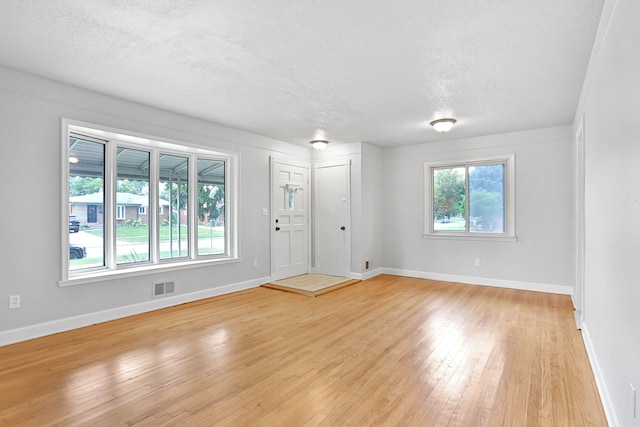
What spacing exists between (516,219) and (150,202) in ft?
18.1

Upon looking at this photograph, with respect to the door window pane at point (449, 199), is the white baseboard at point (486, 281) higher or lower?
lower

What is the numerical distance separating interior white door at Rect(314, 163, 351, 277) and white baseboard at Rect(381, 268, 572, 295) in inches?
39.1

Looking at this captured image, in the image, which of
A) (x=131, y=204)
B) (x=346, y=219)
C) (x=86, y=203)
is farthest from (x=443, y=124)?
(x=86, y=203)

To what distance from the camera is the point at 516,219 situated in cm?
539

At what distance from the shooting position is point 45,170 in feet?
11.1

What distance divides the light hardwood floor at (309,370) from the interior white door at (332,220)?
7.18 ft

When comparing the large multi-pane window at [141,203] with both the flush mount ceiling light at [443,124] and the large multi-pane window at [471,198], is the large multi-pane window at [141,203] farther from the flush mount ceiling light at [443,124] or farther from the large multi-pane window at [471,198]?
the large multi-pane window at [471,198]

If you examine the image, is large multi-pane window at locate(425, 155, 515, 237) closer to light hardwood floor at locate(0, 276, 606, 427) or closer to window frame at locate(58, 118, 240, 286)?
light hardwood floor at locate(0, 276, 606, 427)

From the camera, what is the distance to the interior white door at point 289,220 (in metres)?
5.99

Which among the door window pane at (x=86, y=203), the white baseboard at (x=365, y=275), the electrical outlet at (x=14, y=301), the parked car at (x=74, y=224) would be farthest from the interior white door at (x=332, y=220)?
the electrical outlet at (x=14, y=301)

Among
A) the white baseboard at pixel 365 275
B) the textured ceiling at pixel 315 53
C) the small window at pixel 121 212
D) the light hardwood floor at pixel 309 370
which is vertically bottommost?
the light hardwood floor at pixel 309 370

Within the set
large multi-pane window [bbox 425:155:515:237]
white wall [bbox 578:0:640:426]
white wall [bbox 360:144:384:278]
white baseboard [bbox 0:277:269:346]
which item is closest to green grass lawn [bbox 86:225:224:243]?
white baseboard [bbox 0:277:269:346]

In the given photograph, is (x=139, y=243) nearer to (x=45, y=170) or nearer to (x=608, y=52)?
(x=45, y=170)

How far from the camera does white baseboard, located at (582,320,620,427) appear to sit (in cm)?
189
